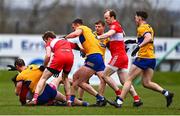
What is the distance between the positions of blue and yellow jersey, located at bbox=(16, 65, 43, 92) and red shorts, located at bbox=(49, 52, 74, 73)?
0.49 meters

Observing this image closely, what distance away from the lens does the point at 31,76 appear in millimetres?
18062

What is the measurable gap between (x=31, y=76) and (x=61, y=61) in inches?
30.1

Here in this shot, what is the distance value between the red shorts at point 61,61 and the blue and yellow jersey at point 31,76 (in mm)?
494

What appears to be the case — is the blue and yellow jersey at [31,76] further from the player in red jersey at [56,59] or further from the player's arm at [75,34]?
the player's arm at [75,34]

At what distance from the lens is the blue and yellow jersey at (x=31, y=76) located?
18.0 meters

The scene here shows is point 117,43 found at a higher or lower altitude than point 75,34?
A: lower

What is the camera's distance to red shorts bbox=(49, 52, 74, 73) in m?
17.8

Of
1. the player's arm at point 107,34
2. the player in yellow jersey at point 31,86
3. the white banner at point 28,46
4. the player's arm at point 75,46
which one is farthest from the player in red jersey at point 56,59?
the white banner at point 28,46

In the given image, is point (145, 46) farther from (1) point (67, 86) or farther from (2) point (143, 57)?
(1) point (67, 86)

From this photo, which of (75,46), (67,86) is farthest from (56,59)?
(75,46)

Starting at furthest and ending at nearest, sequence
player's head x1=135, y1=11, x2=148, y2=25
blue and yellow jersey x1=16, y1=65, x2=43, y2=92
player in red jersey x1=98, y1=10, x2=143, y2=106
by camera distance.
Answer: player in red jersey x1=98, y1=10, x2=143, y2=106 → player's head x1=135, y1=11, x2=148, y2=25 → blue and yellow jersey x1=16, y1=65, x2=43, y2=92

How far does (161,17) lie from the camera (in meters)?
47.0

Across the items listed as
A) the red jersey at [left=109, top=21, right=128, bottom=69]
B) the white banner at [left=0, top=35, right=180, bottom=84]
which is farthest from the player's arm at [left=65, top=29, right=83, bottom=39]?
the white banner at [left=0, top=35, right=180, bottom=84]

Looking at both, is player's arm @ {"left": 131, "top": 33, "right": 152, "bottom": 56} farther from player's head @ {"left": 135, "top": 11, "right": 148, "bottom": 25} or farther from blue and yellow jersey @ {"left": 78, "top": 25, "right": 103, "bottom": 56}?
blue and yellow jersey @ {"left": 78, "top": 25, "right": 103, "bottom": 56}
